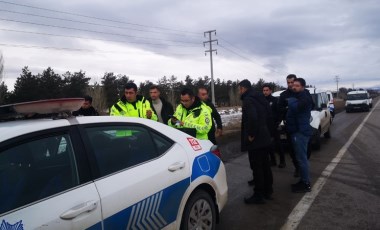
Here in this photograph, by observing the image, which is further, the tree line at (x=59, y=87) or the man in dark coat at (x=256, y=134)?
the tree line at (x=59, y=87)

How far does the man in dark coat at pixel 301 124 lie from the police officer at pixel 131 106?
7.54 feet

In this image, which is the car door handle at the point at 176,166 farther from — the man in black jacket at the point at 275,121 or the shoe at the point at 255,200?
the man in black jacket at the point at 275,121

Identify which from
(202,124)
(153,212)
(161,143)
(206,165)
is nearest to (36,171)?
(153,212)

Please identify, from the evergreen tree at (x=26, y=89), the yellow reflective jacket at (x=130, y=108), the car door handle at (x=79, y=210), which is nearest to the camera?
the car door handle at (x=79, y=210)

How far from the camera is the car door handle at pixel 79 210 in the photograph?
2361 millimetres

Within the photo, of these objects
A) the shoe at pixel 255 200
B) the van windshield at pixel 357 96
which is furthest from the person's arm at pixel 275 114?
the van windshield at pixel 357 96

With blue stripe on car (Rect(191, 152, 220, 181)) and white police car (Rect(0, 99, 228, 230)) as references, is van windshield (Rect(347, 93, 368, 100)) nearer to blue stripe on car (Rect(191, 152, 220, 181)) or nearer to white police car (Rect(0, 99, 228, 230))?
blue stripe on car (Rect(191, 152, 220, 181))

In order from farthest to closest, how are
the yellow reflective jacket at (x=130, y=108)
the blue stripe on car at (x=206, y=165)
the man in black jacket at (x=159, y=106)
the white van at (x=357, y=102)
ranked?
the white van at (x=357, y=102), the man in black jacket at (x=159, y=106), the yellow reflective jacket at (x=130, y=108), the blue stripe on car at (x=206, y=165)

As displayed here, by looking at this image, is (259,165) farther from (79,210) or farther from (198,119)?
(79,210)

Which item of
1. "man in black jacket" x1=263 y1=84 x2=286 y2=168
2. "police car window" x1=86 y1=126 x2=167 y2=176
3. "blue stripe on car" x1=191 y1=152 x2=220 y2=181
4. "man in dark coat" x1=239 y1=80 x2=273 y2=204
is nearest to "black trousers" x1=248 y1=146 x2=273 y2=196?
"man in dark coat" x1=239 y1=80 x2=273 y2=204

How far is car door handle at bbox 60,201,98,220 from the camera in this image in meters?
2.36

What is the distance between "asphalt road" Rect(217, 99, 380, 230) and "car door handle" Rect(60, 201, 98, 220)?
7.66 ft

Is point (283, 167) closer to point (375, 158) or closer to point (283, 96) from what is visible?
point (283, 96)

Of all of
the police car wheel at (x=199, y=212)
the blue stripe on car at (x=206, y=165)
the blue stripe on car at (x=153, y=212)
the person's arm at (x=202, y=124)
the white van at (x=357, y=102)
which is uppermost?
the person's arm at (x=202, y=124)
